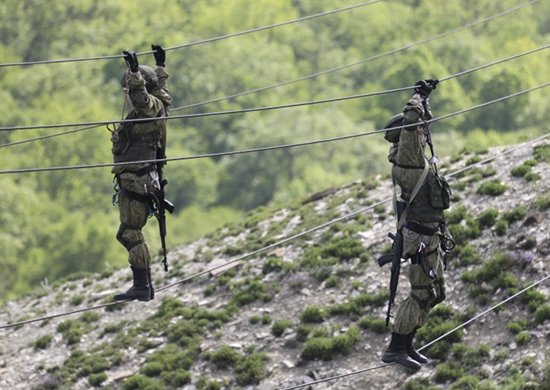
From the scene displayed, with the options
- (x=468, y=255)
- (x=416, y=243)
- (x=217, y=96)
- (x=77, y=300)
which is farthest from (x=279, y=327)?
(x=217, y=96)

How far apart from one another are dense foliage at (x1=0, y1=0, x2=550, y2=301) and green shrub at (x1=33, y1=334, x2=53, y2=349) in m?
40.1

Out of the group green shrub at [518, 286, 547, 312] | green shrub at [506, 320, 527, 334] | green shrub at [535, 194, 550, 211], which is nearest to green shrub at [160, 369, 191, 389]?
green shrub at [506, 320, 527, 334]

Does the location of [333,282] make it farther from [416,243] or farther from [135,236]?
[416,243]

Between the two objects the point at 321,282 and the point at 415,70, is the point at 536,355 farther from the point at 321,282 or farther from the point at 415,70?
the point at 415,70

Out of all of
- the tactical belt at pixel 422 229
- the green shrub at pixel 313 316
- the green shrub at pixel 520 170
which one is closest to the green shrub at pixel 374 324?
the green shrub at pixel 313 316

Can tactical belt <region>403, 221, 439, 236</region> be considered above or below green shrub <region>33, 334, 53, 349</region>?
above

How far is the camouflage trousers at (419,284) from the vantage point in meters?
11.9

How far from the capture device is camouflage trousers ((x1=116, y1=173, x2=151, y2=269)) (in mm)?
12672

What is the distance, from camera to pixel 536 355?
15055 mm

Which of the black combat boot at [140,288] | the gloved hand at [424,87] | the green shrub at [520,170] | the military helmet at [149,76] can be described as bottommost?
the green shrub at [520,170]

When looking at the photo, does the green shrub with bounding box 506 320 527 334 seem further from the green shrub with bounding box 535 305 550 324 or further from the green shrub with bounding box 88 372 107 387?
the green shrub with bounding box 88 372 107 387

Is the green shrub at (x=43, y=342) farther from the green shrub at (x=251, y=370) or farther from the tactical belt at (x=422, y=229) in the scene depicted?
the tactical belt at (x=422, y=229)

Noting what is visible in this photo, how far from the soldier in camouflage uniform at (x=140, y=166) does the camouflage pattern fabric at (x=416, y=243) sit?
10.1 feet

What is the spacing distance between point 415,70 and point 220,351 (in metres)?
75.0
